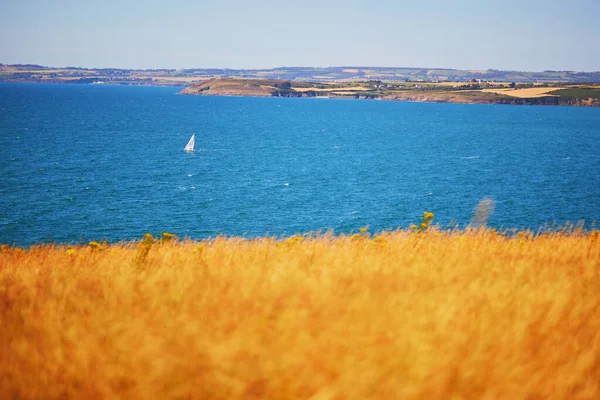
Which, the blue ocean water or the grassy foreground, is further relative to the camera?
the blue ocean water

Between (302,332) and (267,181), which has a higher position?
(302,332)

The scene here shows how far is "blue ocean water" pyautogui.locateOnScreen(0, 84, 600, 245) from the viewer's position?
1619 inches

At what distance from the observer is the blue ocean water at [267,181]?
41.1 meters

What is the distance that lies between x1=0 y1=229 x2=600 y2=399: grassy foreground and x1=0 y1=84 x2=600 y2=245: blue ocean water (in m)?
9.76

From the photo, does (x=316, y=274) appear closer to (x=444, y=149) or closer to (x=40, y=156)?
(x=40, y=156)

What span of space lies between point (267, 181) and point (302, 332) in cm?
5602

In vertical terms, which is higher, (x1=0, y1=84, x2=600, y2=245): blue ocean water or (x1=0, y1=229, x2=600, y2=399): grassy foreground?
(x1=0, y1=229, x2=600, y2=399): grassy foreground

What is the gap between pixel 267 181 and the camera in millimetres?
59969

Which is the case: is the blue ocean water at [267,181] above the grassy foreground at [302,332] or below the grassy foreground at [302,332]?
→ below

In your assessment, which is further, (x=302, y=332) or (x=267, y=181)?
(x=267, y=181)

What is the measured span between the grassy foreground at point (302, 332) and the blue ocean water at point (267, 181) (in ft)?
32.0

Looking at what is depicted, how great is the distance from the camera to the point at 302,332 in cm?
416

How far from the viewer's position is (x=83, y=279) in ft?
18.7

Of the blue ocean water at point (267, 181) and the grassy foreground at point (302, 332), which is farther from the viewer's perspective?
the blue ocean water at point (267, 181)
